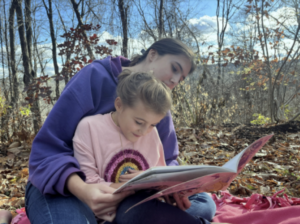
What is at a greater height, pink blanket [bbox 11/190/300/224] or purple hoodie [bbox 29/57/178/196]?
purple hoodie [bbox 29/57/178/196]

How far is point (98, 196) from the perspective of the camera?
1046 millimetres

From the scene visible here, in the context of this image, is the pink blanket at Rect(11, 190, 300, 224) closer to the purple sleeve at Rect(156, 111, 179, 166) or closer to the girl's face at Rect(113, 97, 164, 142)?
the purple sleeve at Rect(156, 111, 179, 166)

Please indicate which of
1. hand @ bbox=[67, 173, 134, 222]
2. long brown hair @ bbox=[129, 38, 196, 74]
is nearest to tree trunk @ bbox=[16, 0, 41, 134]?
long brown hair @ bbox=[129, 38, 196, 74]

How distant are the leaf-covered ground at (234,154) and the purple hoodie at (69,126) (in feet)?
3.90

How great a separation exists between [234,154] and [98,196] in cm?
263

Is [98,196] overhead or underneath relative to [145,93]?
underneath

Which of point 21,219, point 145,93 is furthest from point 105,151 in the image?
point 21,219

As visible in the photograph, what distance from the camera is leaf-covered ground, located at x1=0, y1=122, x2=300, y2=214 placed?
2.35m

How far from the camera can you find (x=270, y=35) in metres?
6.36

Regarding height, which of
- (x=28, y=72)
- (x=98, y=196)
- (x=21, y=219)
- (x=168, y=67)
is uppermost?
(x=28, y=72)

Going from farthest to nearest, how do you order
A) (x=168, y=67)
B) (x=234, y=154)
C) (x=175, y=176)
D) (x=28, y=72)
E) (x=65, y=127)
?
(x=28, y=72) → (x=234, y=154) → (x=168, y=67) → (x=65, y=127) → (x=175, y=176)

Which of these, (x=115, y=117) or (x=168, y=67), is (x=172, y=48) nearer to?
(x=168, y=67)

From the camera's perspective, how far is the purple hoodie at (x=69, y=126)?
1178mm

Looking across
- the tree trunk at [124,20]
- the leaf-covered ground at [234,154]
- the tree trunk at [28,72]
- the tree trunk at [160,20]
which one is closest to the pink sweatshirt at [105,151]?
the leaf-covered ground at [234,154]
